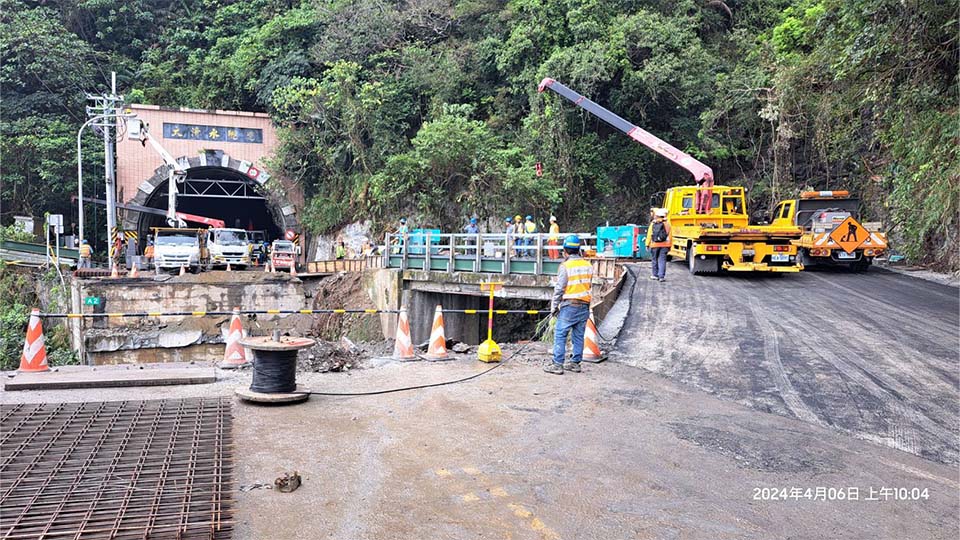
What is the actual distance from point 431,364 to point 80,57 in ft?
115

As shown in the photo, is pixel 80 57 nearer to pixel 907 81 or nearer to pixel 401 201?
pixel 401 201

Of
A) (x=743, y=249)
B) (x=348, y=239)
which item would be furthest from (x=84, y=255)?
(x=743, y=249)

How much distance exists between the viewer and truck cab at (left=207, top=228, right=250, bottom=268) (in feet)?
82.3

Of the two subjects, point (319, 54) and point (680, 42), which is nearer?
point (680, 42)

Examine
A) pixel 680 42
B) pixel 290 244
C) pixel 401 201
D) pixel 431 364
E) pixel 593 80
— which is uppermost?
pixel 680 42

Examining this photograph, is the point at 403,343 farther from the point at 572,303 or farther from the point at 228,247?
the point at 228,247

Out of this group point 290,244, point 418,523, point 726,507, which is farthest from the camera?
point 290,244

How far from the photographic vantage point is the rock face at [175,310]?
18547 millimetres

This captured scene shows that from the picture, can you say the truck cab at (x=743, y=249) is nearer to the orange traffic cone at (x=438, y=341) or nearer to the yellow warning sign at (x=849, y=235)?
the yellow warning sign at (x=849, y=235)

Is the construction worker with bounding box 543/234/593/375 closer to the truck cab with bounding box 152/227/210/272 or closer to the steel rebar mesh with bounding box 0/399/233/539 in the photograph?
the steel rebar mesh with bounding box 0/399/233/539

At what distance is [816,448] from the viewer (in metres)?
5.04

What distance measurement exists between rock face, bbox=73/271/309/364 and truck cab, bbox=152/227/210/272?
3.34 ft

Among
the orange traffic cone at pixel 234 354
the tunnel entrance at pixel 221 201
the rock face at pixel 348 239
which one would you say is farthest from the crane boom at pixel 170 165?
the orange traffic cone at pixel 234 354

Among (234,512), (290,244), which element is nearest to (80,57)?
(290,244)
